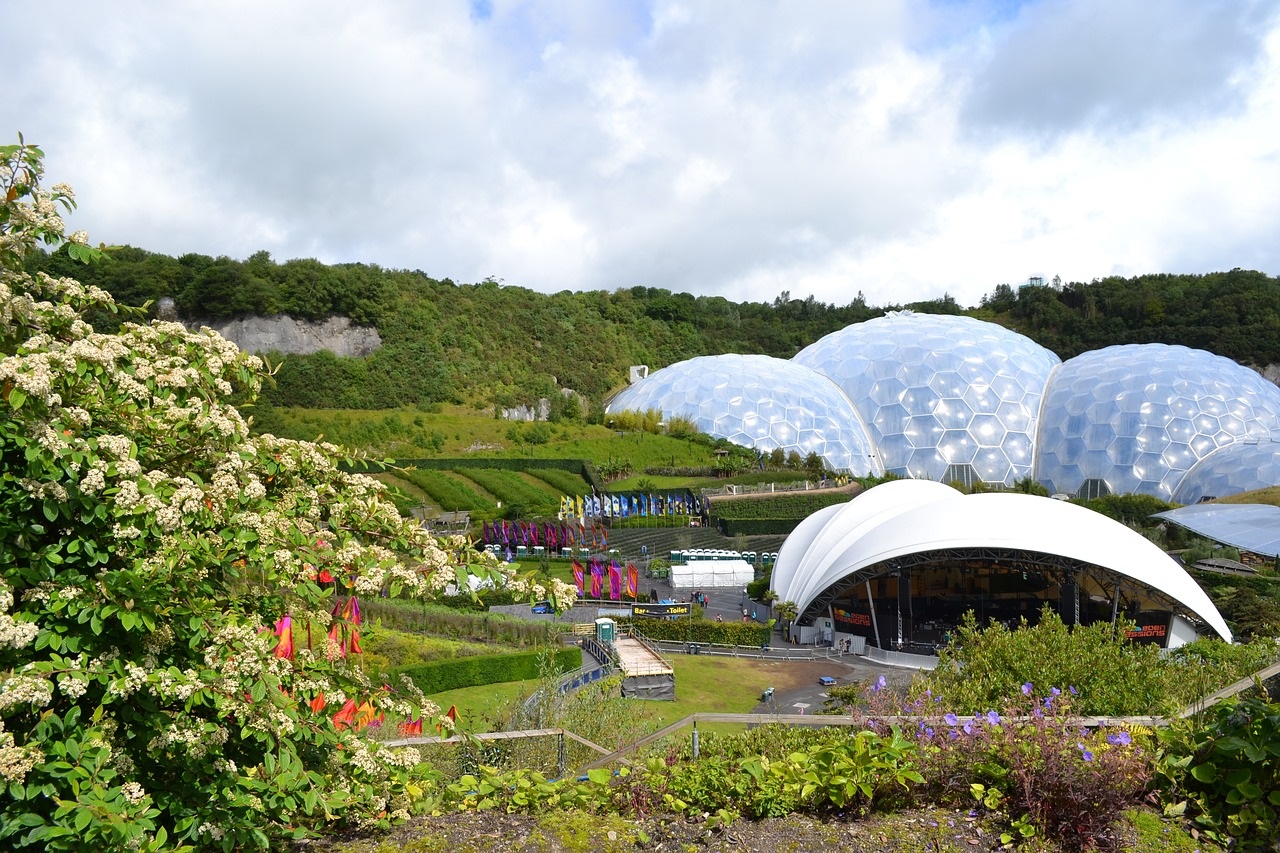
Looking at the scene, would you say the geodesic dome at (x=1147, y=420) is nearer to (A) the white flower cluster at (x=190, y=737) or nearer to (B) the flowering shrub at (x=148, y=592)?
(B) the flowering shrub at (x=148, y=592)

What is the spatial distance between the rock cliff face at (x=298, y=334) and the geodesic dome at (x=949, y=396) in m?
34.5

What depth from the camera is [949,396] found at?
5309 centimetres

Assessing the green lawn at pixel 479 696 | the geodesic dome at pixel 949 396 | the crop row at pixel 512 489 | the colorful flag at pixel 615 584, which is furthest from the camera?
the geodesic dome at pixel 949 396

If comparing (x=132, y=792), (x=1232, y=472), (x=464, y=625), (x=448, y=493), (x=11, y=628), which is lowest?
(x=464, y=625)

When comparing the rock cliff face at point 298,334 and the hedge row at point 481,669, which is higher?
the rock cliff face at point 298,334

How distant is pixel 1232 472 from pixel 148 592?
51.1 metres

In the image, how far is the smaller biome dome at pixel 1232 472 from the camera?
41.8 meters

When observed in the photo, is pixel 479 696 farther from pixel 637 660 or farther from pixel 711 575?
pixel 711 575

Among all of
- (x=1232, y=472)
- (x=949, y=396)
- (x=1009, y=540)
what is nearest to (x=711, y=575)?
(x=1009, y=540)

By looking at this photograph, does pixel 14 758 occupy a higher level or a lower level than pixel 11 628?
lower

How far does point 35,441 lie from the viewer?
10.3ft

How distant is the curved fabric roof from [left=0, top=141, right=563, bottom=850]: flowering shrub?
1945 centimetres

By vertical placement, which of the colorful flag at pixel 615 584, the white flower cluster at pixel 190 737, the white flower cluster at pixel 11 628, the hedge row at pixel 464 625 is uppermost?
the white flower cluster at pixel 11 628

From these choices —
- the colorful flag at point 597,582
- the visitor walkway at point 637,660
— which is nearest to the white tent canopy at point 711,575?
the colorful flag at point 597,582
